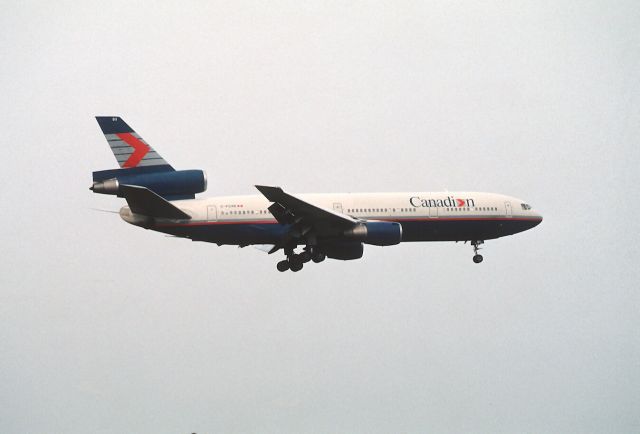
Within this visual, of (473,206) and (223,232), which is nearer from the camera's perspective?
(223,232)

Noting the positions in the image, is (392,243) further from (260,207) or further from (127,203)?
(127,203)

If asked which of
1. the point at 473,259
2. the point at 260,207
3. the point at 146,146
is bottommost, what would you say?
the point at 473,259

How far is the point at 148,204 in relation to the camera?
39.6m

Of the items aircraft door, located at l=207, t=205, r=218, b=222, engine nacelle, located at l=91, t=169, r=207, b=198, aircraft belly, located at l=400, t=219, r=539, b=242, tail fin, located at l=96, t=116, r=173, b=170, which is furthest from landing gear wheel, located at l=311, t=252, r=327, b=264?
tail fin, located at l=96, t=116, r=173, b=170

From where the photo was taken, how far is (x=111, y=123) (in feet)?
141

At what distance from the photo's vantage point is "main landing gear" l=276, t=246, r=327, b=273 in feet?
140

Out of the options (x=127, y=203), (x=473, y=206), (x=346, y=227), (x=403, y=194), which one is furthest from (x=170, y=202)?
(x=473, y=206)

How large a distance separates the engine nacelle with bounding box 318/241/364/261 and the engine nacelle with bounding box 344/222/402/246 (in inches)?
129

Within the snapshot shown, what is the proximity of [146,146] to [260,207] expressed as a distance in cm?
690

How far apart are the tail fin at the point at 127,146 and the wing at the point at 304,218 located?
6925 mm

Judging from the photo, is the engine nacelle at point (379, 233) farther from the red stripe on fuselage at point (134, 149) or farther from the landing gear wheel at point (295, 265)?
the red stripe on fuselage at point (134, 149)

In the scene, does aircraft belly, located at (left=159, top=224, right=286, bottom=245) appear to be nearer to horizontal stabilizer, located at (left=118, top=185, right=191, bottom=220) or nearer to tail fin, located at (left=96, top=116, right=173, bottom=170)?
horizontal stabilizer, located at (left=118, top=185, right=191, bottom=220)

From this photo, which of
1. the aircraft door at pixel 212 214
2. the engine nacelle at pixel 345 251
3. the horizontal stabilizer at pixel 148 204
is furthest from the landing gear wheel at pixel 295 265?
the horizontal stabilizer at pixel 148 204

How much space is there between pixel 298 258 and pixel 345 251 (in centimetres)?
300
